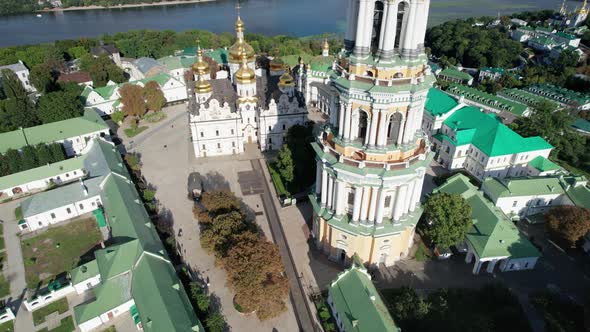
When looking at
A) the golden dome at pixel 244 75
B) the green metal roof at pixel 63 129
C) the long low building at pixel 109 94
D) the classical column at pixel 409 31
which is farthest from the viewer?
the long low building at pixel 109 94

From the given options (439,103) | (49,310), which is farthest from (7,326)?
(439,103)

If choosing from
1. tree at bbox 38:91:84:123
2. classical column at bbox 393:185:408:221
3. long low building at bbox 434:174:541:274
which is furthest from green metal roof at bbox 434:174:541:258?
tree at bbox 38:91:84:123

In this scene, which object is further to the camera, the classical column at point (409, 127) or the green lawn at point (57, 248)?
the green lawn at point (57, 248)

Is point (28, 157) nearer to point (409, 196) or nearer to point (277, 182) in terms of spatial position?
point (277, 182)

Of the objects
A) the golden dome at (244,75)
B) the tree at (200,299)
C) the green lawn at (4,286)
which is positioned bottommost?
the green lawn at (4,286)

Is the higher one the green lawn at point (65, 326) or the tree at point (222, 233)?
the tree at point (222, 233)

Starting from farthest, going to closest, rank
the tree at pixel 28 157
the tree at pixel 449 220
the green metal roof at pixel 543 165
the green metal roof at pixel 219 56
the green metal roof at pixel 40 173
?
→ 1. the green metal roof at pixel 219 56
2. the tree at pixel 28 157
3. the green metal roof at pixel 543 165
4. the green metal roof at pixel 40 173
5. the tree at pixel 449 220

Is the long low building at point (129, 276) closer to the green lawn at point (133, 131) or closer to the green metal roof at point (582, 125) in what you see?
the green lawn at point (133, 131)

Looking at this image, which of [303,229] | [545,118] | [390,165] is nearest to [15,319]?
[303,229]

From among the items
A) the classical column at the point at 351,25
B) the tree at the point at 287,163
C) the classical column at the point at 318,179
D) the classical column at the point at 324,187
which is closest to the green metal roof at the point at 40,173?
the tree at the point at 287,163
